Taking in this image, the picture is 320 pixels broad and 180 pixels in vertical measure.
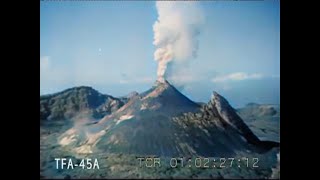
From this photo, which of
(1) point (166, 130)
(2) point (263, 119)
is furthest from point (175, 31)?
(2) point (263, 119)

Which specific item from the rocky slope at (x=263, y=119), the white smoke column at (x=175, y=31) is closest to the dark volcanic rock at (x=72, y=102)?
the white smoke column at (x=175, y=31)

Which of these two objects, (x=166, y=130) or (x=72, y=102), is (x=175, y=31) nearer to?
(x=166, y=130)

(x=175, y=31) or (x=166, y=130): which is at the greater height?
(x=175, y=31)

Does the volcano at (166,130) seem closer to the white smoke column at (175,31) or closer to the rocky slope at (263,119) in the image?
the rocky slope at (263,119)

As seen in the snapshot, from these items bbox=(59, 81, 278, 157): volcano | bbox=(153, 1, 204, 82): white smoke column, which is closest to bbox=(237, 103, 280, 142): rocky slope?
A: bbox=(59, 81, 278, 157): volcano

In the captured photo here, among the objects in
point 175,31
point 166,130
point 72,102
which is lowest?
point 166,130
